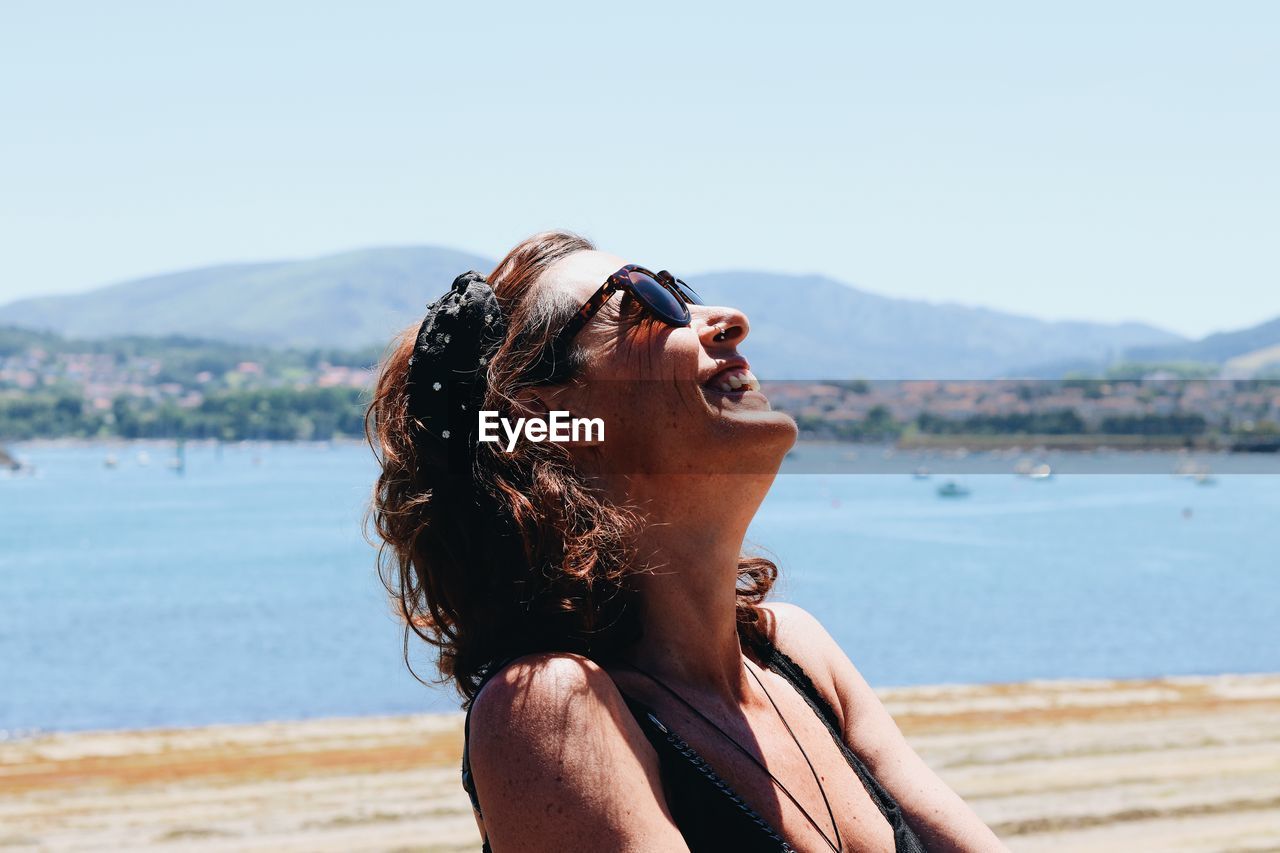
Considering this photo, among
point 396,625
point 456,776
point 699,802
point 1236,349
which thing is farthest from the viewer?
point 1236,349

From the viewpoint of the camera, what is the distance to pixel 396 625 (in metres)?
2.74

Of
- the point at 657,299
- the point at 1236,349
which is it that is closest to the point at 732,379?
the point at 657,299

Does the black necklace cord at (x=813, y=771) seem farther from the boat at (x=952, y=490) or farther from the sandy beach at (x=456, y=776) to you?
the boat at (x=952, y=490)

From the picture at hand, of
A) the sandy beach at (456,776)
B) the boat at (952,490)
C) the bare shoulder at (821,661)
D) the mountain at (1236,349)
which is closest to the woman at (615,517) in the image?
the bare shoulder at (821,661)

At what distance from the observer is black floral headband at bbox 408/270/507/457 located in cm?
121

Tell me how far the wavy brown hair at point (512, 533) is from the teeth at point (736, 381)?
140mm

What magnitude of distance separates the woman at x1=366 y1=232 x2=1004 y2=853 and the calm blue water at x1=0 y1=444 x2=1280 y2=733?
35cm

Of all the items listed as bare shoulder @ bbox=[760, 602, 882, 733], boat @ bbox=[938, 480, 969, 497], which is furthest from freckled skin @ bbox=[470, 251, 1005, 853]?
boat @ bbox=[938, 480, 969, 497]

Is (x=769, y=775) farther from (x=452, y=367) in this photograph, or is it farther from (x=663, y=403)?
(x=452, y=367)

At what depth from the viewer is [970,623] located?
121 feet

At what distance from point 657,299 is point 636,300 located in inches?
0.8

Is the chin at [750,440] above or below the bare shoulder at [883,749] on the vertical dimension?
above

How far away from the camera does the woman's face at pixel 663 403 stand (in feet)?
4.02

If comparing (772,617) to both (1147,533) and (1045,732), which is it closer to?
(1045,732)
